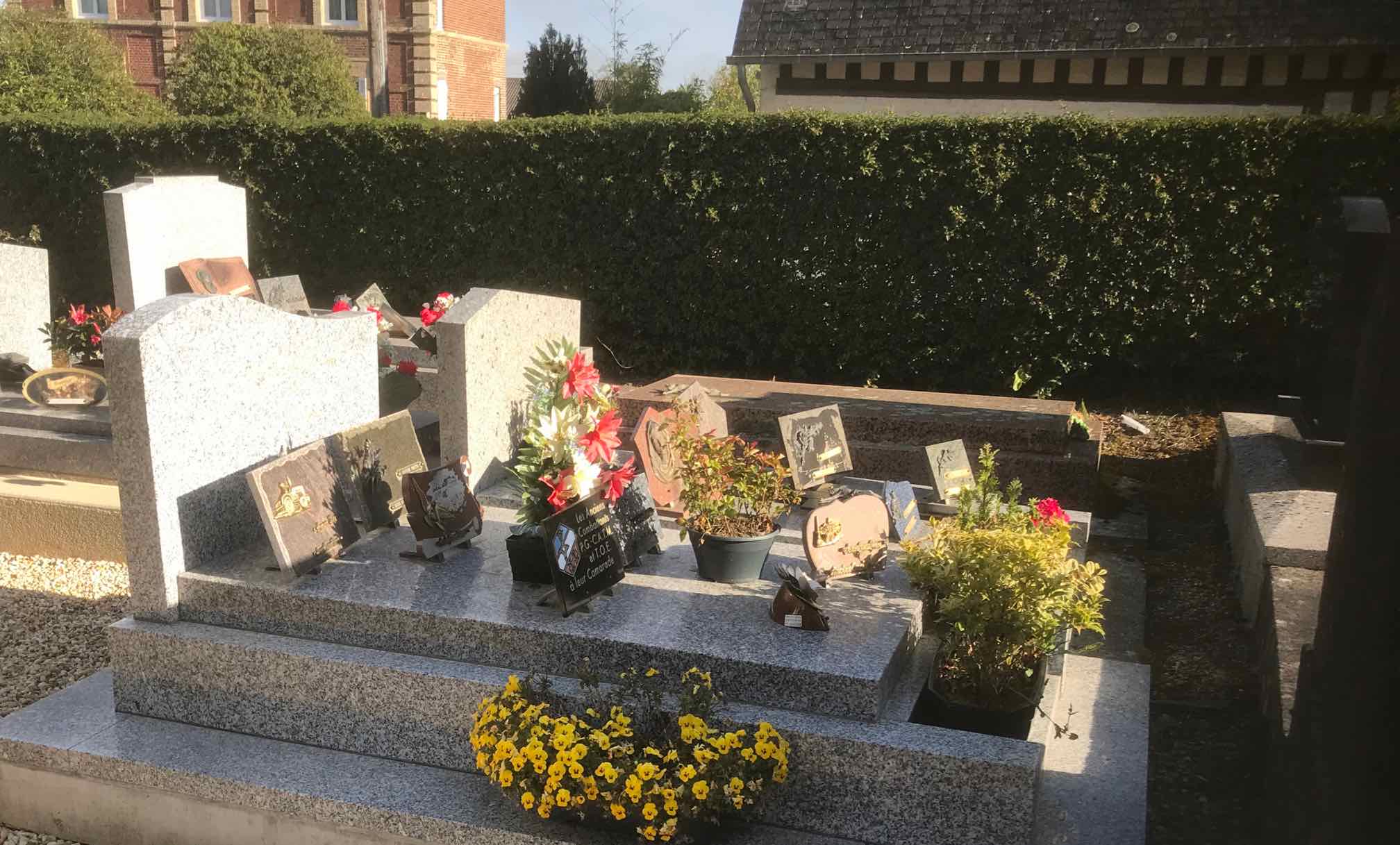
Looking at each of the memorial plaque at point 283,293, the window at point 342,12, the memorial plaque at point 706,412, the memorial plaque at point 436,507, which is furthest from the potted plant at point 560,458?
the window at point 342,12

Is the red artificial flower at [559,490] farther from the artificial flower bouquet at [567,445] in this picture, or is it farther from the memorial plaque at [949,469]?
the memorial plaque at [949,469]

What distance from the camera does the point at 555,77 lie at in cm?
2930

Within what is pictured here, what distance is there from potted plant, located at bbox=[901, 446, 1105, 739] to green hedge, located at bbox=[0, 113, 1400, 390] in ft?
18.5

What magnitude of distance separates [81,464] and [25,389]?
73 centimetres

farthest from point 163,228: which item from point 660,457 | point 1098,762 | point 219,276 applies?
point 1098,762

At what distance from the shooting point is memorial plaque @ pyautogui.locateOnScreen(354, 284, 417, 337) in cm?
910

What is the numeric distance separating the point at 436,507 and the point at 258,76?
15.5 metres

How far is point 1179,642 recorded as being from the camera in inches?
213

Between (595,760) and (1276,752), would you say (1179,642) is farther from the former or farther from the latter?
(595,760)

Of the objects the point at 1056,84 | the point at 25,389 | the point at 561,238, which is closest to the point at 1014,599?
the point at 25,389

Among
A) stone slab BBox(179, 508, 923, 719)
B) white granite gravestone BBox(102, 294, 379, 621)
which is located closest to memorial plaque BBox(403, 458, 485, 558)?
stone slab BBox(179, 508, 923, 719)

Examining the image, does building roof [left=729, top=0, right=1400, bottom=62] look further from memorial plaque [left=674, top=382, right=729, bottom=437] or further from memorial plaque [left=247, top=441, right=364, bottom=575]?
memorial plaque [left=247, top=441, right=364, bottom=575]

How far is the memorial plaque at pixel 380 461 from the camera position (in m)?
4.74

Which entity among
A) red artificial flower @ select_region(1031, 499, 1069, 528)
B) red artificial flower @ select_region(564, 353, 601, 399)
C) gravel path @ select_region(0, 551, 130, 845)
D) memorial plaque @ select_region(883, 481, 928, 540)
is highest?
red artificial flower @ select_region(564, 353, 601, 399)
